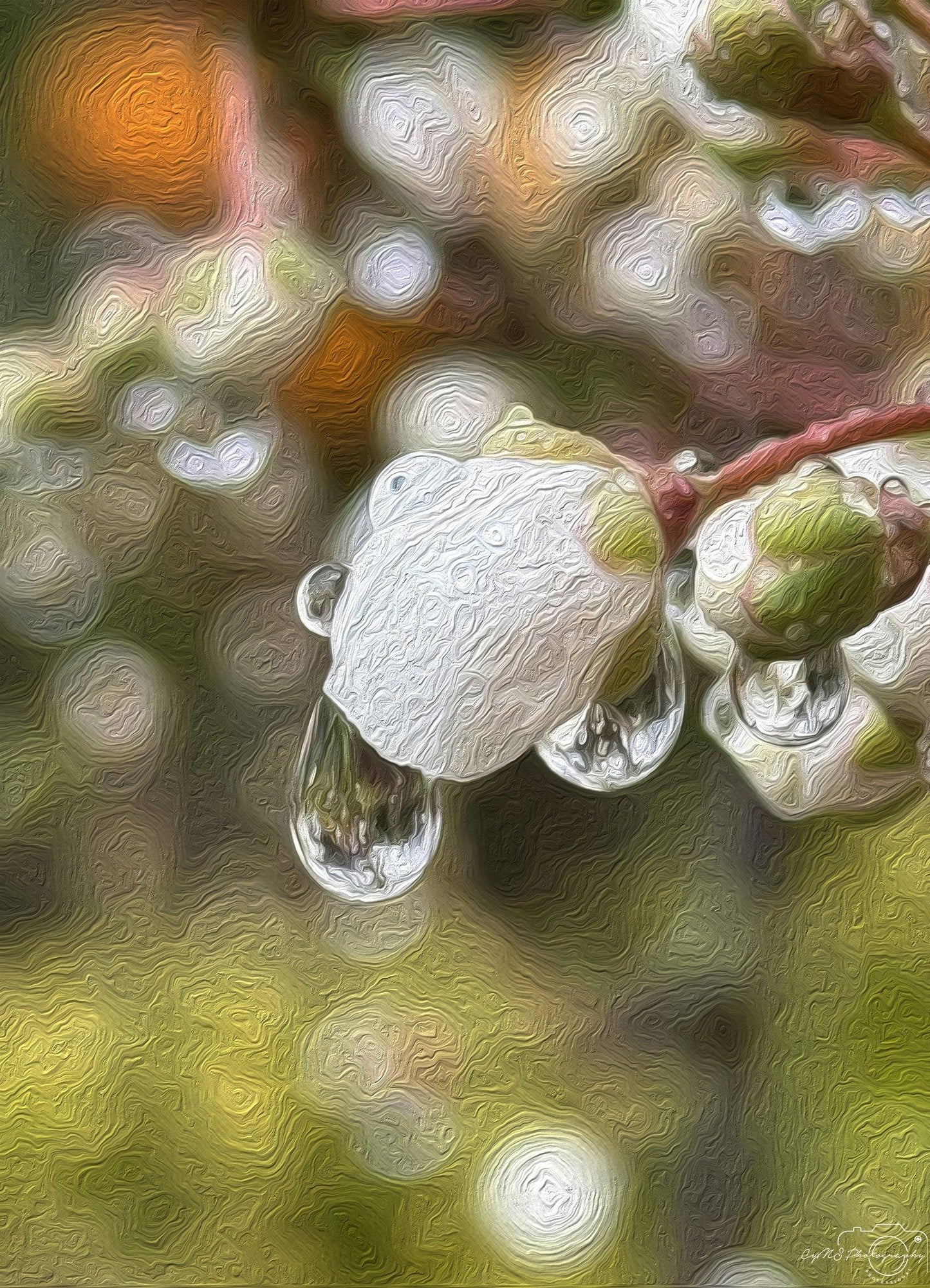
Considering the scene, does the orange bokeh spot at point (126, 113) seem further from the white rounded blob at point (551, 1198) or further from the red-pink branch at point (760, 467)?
the white rounded blob at point (551, 1198)

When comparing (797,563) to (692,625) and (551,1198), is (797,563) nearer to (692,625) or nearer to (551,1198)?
Answer: (692,625)

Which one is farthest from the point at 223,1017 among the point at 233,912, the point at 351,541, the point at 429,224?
the point at 429,224

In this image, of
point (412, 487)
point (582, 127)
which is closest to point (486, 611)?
point (412, 487)

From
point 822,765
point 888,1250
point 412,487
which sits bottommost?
point 888,1250

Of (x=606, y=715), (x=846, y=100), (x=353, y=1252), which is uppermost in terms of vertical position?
(x=846, y=100)

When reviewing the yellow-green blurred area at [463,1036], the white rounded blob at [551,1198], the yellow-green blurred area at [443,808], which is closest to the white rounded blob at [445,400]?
the yellow-green blurred area at [443,808]

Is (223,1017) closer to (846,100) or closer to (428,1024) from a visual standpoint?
(428,1024)
